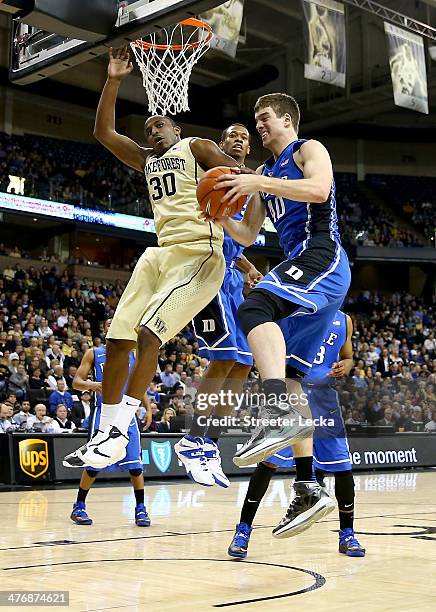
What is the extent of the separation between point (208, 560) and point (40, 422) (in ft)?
25.3

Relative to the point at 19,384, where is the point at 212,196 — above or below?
above

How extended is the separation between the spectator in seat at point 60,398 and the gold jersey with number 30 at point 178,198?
8438mm

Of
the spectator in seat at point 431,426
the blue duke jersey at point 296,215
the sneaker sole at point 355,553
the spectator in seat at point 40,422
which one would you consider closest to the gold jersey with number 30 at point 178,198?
the blue duke jersey at point 296,215

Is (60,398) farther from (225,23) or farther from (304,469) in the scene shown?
(304,469)

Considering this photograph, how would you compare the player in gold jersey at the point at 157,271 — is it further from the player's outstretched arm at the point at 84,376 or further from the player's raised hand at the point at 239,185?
the player's outstretched arm at the point at 84,376

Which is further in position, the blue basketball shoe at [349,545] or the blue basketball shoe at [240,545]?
the blue basketball shoe at [349,545]

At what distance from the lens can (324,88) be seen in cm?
2794

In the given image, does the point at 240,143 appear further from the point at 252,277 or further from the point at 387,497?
the point at 387,497

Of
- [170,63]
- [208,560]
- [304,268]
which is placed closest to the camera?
[304,268]

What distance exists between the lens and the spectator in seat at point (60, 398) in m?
13.1

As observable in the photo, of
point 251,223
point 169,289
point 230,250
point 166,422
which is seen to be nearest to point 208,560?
point 169,289

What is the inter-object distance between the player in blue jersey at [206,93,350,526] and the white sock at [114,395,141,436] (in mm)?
925

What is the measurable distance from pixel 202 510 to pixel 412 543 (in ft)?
10.1

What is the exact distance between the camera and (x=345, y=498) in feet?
16.9
